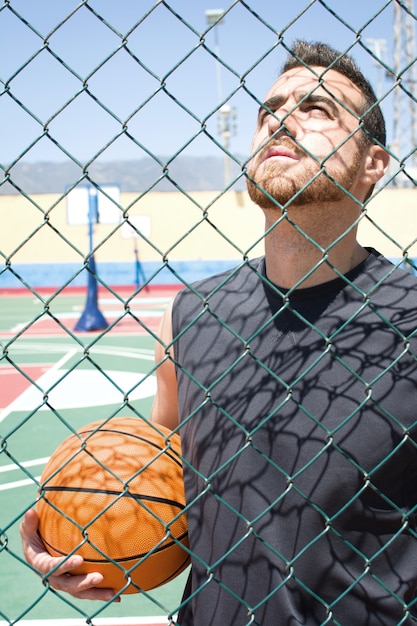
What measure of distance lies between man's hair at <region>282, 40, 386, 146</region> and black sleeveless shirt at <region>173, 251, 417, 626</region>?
0.44 metres

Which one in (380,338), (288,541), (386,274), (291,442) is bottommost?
(288,541)

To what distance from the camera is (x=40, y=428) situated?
661cm

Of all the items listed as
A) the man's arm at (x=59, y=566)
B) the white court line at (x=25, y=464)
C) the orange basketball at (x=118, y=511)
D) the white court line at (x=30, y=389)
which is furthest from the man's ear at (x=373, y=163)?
the white court line at (x=30, y=389)

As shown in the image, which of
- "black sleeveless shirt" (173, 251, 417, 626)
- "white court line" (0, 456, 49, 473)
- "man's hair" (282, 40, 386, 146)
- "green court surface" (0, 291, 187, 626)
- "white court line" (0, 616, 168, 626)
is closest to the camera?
"black sleeveless shirt" (173, 251, 417, 626)

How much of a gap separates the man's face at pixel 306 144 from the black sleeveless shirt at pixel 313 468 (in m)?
0.23

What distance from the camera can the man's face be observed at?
5.65ft

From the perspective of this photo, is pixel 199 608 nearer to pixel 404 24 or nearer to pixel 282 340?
pixel 282 340

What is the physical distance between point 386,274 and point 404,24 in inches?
1244

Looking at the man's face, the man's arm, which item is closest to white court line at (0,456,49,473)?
the man's arm

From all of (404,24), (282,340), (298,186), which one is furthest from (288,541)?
(404,24)

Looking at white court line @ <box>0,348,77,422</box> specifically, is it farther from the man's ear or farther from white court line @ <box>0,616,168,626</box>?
the man's ear

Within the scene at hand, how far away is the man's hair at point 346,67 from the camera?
1.95 metres

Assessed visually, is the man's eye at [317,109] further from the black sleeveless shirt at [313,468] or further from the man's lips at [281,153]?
the black sleeveless shirt at [313,468]

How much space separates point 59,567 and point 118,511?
198 millimetres
